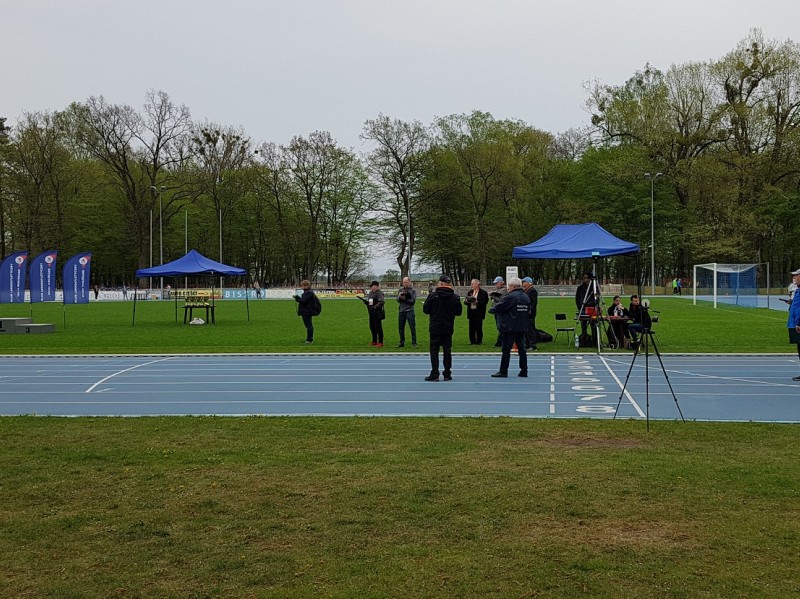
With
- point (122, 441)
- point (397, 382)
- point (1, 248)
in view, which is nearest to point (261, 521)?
point (122, 441)

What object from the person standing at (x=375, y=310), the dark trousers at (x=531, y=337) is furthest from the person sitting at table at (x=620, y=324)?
the person standing at (x=375, y=310)

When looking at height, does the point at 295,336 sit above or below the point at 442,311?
below

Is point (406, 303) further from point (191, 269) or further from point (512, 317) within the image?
point (191, 269)

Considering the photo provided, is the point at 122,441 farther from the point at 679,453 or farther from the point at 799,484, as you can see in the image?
the point at 799,484

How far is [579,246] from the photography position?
64.4 feet

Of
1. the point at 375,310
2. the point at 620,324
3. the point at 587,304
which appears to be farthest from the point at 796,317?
the point at 375,310

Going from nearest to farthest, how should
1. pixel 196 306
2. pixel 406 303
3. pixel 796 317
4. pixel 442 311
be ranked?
pixel 796 317
pixel 442 311
pixel 406 303
pixel 196 306

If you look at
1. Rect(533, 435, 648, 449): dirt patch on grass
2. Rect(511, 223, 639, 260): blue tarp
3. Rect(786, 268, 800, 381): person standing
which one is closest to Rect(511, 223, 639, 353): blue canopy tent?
Rect(511, 223, 639, 260): blue tarp

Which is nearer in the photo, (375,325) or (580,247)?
(580,247)

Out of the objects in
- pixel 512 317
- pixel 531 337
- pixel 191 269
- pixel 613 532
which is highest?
pixel 191 269

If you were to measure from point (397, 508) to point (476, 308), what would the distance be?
1506 centimetres

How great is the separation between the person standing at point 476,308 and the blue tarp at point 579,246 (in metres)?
1.41

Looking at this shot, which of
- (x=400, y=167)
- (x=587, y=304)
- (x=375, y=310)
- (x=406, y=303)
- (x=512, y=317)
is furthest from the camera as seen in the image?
(x=400, y=167)

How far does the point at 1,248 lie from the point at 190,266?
45.8 m
